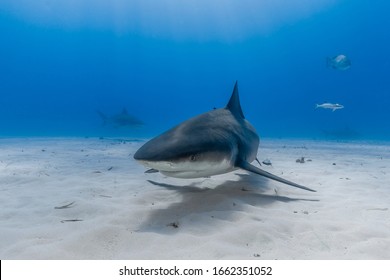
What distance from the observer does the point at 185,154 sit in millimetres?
3199

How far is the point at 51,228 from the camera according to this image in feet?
10.6

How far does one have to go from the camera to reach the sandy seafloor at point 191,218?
268 cm

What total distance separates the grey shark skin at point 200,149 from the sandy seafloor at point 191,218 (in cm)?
54

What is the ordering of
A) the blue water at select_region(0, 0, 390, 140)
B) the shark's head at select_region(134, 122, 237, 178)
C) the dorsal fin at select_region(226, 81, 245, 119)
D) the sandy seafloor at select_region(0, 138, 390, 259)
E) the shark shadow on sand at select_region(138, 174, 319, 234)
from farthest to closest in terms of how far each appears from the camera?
the blue water at select_region(0, 0, 390, 140), the dorsal fin at select_region(226, 81, 245, 119), the shark shadow on sand at select_region(138, 174, 319, 234), the shark's head at select_region(134, 122, 237, 178), the sandy seafloor at select_region(0, 138, 390, 259)

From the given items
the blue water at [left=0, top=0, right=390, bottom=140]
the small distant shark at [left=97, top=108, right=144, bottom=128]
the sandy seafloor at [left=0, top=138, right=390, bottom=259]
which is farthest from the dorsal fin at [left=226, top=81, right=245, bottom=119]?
the blue water at [left=0, top=0, right=390, bottom=140]

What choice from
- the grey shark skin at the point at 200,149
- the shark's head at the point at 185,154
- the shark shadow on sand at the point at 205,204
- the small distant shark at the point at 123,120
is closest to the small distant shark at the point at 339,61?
the small distant shark at the point at 123,120

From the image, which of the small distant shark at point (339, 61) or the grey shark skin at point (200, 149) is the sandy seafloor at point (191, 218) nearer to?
the grey shark skin at point (200, 149)

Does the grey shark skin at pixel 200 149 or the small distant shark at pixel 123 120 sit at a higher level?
the small distant shark at pixel 123 120

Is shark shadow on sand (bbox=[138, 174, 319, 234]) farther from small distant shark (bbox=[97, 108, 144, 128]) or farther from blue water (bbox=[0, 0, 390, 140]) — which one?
blue water (bbox=[0, 0, 390, 140])

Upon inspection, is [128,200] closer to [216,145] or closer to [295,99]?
[216,145]

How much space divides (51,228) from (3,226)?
592mm

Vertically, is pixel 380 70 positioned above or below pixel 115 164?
above

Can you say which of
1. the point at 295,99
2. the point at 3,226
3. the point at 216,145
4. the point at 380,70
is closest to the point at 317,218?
the point at 216,145

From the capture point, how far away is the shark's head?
310cm
